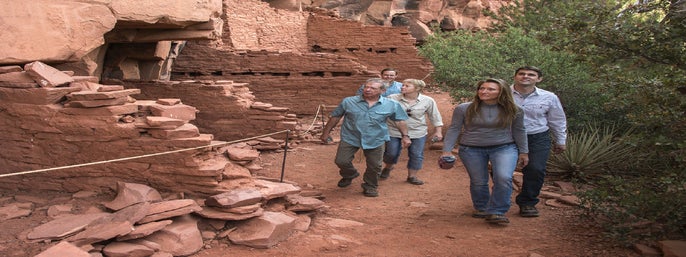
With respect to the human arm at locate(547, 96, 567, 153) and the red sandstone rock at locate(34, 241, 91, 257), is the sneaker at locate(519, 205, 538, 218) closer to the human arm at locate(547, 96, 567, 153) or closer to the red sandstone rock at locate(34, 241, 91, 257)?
the human arm at locate(547, 96, 567, 153)

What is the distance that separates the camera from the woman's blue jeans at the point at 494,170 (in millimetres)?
5094

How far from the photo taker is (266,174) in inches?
300

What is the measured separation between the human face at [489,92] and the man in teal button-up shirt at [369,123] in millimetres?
1397

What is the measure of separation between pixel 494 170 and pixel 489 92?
0.71 meters

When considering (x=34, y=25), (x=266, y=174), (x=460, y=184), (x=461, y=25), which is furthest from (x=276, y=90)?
(x=461, y=25)

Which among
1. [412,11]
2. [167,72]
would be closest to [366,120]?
[167,72]

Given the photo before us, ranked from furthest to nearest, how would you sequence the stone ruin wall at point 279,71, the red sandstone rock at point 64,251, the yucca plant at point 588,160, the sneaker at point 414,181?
the stone ruin wall at point 279,71 < the yucca plant at point 588,160 < the sneaker at point 414,181 < the red sandstone rock at point 64,251

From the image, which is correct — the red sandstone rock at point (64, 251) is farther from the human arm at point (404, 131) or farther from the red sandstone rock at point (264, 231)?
the human arm at point (404, 131)

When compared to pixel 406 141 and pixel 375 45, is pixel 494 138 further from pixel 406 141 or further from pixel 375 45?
pixel 375 45

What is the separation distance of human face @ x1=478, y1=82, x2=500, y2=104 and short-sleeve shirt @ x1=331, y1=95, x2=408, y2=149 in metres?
1.40

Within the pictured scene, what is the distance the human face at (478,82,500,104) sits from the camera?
5.03 meters

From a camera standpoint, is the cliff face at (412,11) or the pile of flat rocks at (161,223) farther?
the cliff face at (412,11)

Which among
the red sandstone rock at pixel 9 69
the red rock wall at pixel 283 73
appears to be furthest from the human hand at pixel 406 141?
the red rock wall at pixel 283 73

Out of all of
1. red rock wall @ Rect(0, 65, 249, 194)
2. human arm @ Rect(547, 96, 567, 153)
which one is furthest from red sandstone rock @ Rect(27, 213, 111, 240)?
human arm @ Rect(547, 96, 567, 153)
